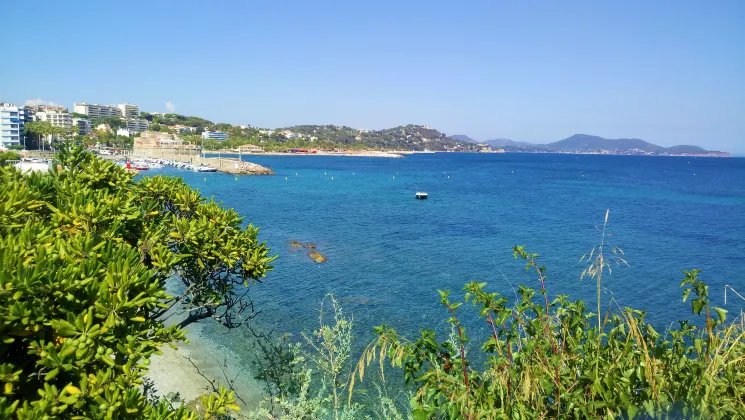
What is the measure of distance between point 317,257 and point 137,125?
17244cm

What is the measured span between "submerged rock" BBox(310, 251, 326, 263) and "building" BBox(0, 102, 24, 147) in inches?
3222

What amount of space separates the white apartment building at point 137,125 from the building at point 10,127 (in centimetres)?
8707

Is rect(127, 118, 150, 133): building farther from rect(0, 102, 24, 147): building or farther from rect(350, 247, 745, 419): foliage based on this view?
rect(350, 247, 745, 419): foliage

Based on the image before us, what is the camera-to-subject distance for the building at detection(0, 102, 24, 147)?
82188mm

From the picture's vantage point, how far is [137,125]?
17250cm

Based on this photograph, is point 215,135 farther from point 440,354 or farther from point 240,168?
point 440,354

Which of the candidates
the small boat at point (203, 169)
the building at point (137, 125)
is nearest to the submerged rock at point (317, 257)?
the small boat at point (203, 169)

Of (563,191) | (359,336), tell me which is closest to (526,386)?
(359,336)

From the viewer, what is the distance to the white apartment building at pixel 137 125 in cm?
16998

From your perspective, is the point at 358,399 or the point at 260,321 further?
Result: the point at 260,321

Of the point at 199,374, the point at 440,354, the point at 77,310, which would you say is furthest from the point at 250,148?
the point at 440,354

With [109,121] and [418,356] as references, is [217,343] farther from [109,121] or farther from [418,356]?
[109,121]

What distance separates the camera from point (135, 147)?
114 meters

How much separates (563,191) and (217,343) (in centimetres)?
6183
